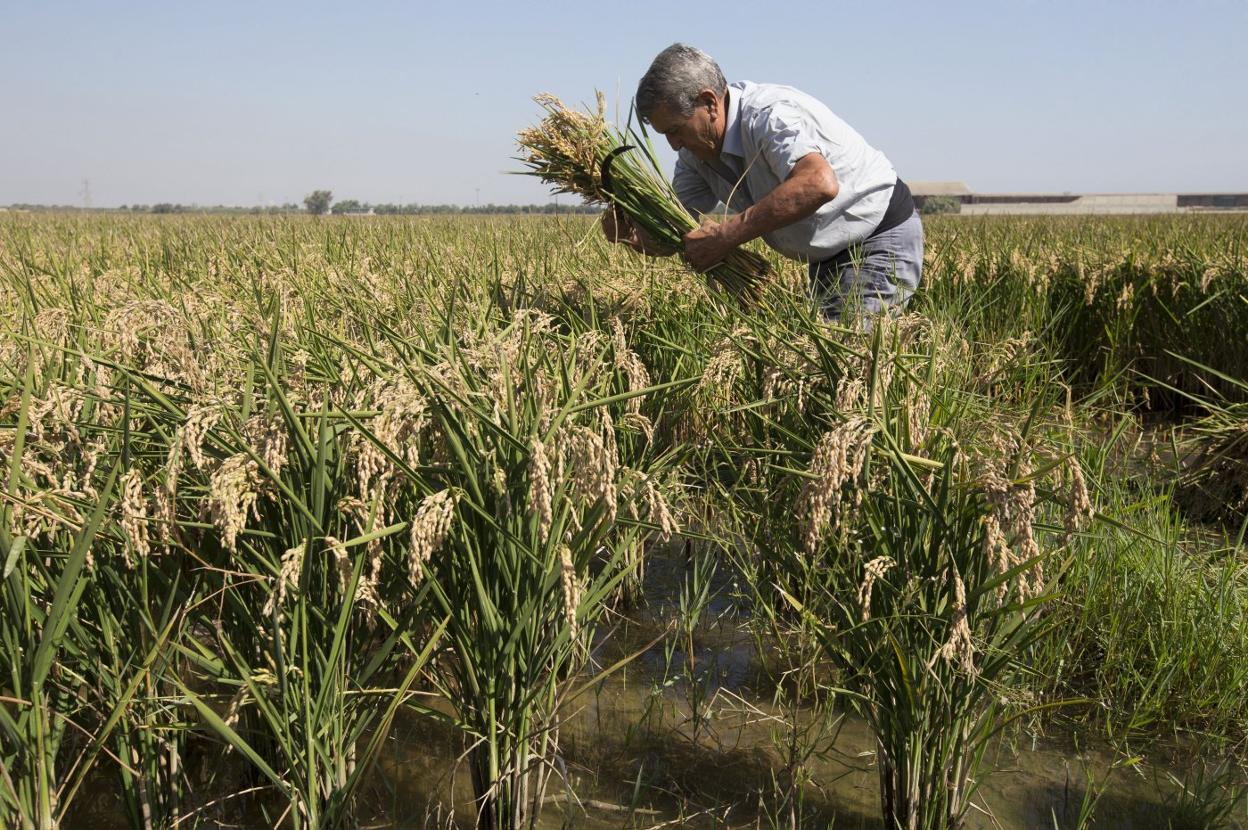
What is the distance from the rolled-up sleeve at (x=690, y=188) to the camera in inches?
154

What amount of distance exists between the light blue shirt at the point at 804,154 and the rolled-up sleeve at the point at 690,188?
189mm

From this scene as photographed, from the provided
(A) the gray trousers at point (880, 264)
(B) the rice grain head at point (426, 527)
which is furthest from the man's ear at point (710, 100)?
(B) the rice grain head at point (426, 527)

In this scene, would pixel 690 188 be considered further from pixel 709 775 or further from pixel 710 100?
pixel 709 775

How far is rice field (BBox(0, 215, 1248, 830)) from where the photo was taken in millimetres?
1519

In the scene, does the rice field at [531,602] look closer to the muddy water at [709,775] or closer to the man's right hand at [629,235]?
the muddy water at [709,775]

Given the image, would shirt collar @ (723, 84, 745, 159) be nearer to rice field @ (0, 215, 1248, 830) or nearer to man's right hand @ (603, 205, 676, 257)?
man's right hand @ (603, 205, 676, 257)

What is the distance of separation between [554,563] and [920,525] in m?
0.66

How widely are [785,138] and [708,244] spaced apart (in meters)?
0.44

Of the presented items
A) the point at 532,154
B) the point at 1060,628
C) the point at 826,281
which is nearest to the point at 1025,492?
the point at 1060,628

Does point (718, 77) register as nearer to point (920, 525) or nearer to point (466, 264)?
point (466, 264)

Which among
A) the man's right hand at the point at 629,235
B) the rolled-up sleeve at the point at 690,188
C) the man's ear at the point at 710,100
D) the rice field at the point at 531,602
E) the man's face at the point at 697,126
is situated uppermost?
the man's ear at the point at 710,100

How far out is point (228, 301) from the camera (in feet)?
11.7

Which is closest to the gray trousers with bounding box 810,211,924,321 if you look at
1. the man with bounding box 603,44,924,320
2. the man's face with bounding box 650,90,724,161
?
the man with bounding box 603,44,924,320

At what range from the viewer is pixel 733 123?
3506mm
